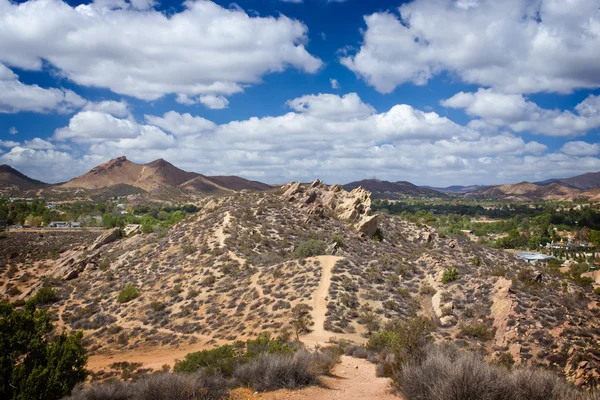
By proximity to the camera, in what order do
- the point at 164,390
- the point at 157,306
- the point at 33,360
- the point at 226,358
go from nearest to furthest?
the point at 164,390, the point at 33,360, the point at 226,358, the point at 157,306

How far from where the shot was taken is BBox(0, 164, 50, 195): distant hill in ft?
524

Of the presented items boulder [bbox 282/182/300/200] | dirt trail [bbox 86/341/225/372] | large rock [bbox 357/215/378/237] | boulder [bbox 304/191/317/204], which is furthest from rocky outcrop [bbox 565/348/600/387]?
boulder [bbox 282/182/300/200]

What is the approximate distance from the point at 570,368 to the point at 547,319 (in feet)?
16.9

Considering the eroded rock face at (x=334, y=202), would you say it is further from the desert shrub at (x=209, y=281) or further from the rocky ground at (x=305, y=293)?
the desert shrub at (x=209, y=281)

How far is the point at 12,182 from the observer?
173500 mm

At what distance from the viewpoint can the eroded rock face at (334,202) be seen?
41.5 metres

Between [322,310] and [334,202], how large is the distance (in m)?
28.1

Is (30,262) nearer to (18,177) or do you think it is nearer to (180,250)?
(180,250)

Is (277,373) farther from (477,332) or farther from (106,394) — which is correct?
(477,332)

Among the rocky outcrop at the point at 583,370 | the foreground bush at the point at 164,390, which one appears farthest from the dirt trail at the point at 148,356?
the rocky outcrop at the point at 583,370

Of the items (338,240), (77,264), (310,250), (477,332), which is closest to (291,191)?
(338,240)

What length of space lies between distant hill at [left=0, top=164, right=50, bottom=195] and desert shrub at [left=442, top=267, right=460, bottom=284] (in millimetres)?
186309

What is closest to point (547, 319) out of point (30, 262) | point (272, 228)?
point (272, 228)

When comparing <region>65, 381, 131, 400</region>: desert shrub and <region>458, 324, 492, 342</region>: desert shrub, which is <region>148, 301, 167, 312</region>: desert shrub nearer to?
<region>65, 381, 131, 400</region>: desert shrub
